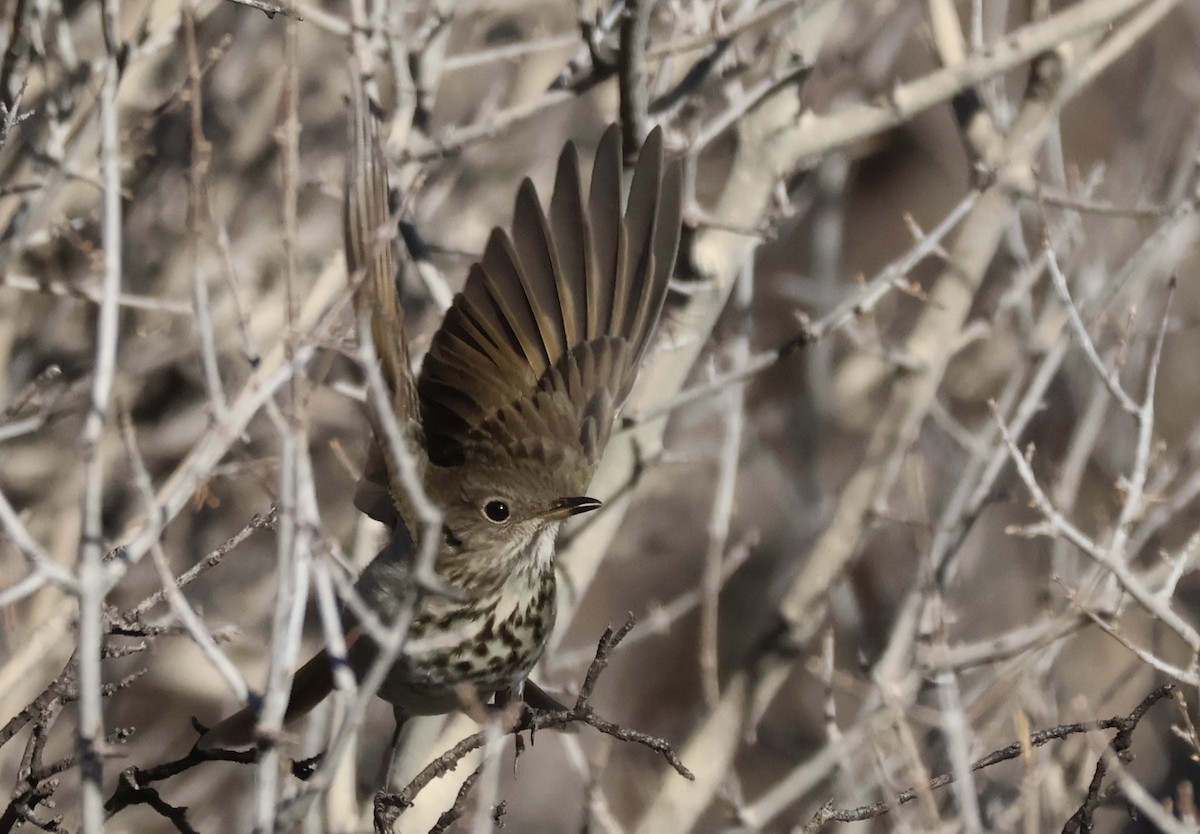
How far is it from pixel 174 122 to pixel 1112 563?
202 inches

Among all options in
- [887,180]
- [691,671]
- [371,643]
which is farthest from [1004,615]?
[371,643]

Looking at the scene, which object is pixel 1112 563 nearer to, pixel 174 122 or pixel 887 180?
pixel 174 122

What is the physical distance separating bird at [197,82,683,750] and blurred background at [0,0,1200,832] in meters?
0.39

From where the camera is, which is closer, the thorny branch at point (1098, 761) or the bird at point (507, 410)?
the thorny branch at point (1098, 761)

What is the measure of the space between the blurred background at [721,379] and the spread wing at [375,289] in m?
0.31

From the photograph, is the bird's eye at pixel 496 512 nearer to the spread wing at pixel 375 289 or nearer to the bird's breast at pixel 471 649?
the bird's breast at pixel 471 649

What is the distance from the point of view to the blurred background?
481 cm

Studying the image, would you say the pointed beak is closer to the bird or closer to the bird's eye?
the bird

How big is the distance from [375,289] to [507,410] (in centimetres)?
75

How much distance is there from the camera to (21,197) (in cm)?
531

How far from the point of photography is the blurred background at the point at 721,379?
15.8ft

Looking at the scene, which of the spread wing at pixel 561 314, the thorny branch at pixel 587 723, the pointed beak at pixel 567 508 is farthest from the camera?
the spread wing at pixel 561 314

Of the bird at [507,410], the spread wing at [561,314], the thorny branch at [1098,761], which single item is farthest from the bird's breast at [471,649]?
the thorny branch at [1098,761]

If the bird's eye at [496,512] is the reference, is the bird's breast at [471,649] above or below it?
below
